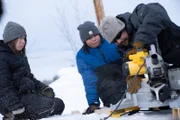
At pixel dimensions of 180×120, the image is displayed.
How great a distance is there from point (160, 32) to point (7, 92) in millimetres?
1788

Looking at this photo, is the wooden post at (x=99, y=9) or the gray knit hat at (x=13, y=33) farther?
the wooden post at (x=99, y=9)

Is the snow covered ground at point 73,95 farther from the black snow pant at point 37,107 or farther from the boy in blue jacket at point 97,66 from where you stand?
the boy in blue jacket at point 97,66

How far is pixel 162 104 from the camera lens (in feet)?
8.66

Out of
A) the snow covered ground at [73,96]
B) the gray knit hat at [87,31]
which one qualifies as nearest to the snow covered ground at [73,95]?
the snow covered ground at [73,96]

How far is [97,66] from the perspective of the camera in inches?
163

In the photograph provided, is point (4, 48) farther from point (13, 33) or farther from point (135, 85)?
point (135, 85)

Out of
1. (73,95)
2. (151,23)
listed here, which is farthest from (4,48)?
Answer: (73,95)

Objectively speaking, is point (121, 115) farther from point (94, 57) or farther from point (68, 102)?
point (68, 102)

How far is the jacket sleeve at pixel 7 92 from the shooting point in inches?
148

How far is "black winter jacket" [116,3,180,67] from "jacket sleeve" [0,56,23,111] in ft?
5.24

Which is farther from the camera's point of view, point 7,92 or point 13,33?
point 13,33

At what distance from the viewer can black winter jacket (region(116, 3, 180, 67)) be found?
8.68 feet

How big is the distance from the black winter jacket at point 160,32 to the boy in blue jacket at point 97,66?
107cm

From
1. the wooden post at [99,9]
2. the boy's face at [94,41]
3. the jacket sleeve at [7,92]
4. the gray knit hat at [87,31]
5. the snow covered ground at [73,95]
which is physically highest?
the wooden post at [99,9]
